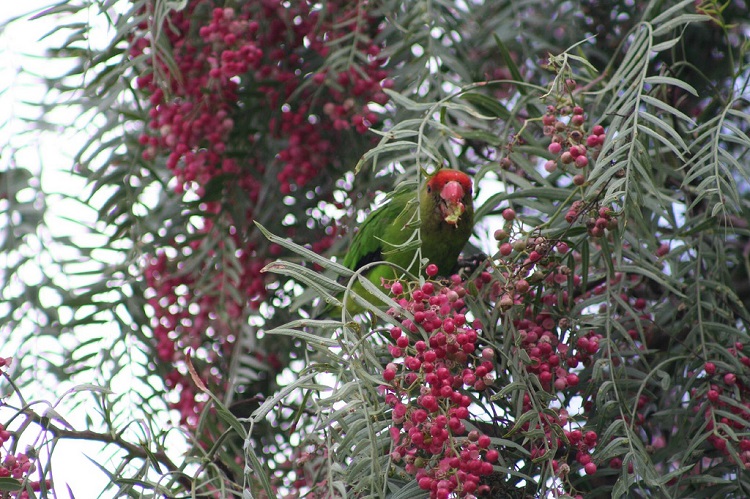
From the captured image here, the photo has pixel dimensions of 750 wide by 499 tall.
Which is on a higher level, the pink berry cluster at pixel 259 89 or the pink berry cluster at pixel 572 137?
the pink berry cluster at pixel 259 89

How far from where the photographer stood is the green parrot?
74.0 inches

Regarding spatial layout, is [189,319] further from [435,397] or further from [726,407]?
[726,407]

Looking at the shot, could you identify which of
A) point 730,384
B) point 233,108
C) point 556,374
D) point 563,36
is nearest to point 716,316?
point 730,384

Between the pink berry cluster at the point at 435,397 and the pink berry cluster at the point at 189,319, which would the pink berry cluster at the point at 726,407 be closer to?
the pink berry cluster at the point at 435,397

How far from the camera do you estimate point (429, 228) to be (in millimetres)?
1995

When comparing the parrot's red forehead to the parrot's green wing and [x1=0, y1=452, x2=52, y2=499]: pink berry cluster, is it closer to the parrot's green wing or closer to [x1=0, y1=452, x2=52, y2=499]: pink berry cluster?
the parrot's green wing

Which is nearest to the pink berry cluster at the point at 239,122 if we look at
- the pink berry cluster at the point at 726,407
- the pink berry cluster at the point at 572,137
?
the pink berry cluster at the point at 572,137

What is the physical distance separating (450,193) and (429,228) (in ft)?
0.69

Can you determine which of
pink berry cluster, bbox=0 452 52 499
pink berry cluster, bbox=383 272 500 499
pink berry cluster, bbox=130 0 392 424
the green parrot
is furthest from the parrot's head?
pink berry cluster, bbox=0 452 52 499

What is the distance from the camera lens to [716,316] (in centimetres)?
170

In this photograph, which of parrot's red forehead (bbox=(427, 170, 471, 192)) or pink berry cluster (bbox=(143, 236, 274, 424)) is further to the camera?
pink berry cluster (bbox=(143, 236, 274, 424))

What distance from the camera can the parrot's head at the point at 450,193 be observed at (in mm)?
1800

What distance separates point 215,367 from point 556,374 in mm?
1169

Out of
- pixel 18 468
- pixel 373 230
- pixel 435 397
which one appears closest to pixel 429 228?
pixel 373 230
